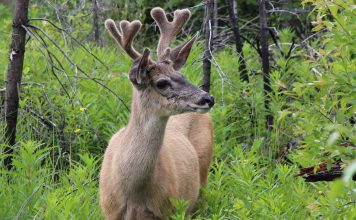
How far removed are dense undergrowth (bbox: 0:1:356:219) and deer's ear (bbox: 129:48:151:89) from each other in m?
0.81

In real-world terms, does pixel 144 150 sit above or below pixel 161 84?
below

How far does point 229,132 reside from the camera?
301 inches

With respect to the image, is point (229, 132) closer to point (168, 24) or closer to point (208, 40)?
point (208, 40)

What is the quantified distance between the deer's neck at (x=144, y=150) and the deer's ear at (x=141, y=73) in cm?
20

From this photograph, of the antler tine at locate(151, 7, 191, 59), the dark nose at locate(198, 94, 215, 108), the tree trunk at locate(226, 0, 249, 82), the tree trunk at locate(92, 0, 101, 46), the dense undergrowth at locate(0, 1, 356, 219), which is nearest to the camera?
the dense undergrowth at locate(0, 1, 356, 219)

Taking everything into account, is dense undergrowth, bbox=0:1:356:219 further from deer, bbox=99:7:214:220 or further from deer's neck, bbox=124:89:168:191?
deer's neck, bbox=124:89:168:191

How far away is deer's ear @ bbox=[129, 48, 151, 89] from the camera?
5.24m

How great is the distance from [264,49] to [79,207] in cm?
361

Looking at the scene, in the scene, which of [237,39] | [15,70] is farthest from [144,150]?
[237,39]

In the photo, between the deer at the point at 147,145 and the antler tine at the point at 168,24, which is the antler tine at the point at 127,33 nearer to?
the deer at the point at 147,145

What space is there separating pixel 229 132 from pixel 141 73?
2.49 m

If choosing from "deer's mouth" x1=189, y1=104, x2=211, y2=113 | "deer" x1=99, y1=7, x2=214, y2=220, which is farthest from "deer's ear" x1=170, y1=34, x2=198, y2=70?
"deer's mouth" x1=189, y1=104, x2=211, y2=113

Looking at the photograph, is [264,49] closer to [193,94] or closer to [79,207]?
[193,94]

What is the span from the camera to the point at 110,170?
5.45 metres
